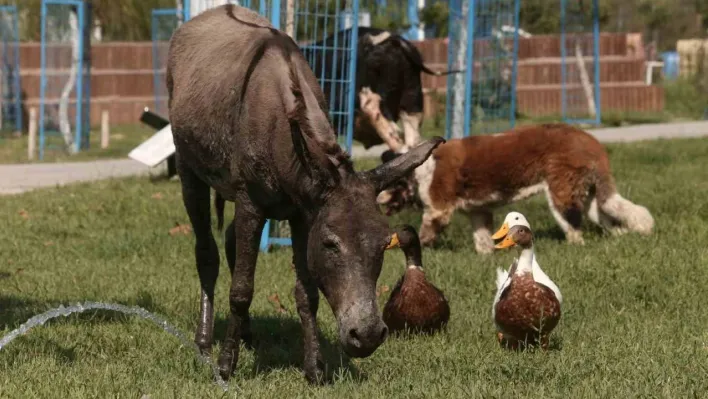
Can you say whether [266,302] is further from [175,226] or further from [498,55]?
[498,55]

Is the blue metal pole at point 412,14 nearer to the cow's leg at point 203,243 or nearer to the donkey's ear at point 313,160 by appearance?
the cow's leg at point 203,243

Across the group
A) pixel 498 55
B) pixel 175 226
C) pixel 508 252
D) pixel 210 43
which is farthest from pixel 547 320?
pixel 498 55

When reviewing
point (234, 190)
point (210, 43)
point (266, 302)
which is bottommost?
point (266, 302)

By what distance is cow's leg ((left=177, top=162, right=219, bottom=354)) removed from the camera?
7.01 m

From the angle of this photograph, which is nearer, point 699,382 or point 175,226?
point 699,382

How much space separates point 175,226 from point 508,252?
10.8 feet

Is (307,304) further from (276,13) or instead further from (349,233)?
(276,13)

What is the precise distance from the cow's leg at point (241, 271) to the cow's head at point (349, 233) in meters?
0.58

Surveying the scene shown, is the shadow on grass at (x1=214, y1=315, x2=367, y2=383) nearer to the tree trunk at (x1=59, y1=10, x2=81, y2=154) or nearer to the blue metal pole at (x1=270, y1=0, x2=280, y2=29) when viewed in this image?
the blue metal pole at (x1=270, y1=0, x2=280, y2=29)

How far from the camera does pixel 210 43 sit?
6.93 m

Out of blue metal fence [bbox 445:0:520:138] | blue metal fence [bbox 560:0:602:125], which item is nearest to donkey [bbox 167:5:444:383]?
blue metal fence [bbox 445:0:520:138]

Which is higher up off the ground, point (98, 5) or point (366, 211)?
point (98, 5)

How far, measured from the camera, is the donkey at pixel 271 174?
5242 mm

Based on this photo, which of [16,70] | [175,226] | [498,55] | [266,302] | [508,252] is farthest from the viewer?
[16,70]
